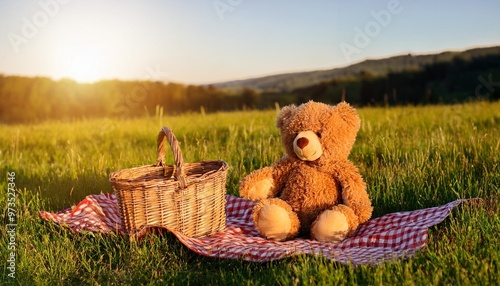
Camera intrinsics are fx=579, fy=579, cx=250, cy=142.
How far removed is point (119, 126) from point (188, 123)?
1.08 metres

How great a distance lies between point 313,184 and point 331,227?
31cm

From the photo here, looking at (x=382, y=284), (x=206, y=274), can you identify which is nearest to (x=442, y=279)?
(x=382, y=284)

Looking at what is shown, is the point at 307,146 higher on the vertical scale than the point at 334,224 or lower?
higher

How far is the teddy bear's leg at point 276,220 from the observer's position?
3379mm

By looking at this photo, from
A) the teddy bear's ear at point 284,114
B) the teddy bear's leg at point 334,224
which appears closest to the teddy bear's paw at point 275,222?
the teddy bear's leg at point 334,224

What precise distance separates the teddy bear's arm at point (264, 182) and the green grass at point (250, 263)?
22.5 inches

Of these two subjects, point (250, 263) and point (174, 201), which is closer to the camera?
point (250, 263)

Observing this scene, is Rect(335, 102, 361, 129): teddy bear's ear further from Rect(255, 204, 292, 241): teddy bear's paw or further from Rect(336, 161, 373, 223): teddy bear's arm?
Rect(255, 204, 292, 241): teddy bear's paw

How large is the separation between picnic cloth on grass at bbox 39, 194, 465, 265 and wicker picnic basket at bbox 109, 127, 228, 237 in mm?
119

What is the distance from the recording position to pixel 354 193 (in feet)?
11.2

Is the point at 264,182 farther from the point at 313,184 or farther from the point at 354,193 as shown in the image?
the point at 354,193

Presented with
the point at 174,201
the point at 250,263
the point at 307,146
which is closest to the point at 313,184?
the point at 307,146

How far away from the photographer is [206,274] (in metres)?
2.97

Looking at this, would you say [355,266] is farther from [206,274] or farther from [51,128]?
[51,128]
